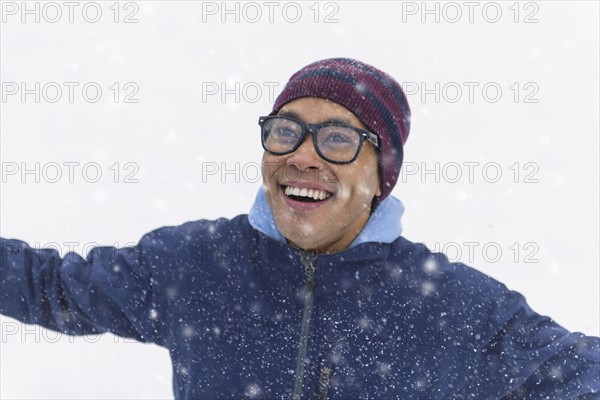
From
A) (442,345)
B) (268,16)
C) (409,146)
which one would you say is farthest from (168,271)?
(268,16)

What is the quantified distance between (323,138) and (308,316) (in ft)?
2.05

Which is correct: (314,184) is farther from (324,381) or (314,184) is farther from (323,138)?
(324,381)

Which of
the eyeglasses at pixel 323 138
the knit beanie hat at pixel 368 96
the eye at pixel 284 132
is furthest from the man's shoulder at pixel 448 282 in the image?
the eye at pixel 284 132

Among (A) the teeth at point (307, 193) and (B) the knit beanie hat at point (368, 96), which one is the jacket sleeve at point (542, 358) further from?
(A) the teeth at point (307, 193)

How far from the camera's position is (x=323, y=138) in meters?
2.61

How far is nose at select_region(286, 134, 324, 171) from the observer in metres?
2.60

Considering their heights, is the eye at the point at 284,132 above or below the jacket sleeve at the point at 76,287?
above

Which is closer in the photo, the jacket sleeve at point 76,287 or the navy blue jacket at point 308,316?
the navy blue jacket at point 308,316

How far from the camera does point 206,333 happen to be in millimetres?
2793

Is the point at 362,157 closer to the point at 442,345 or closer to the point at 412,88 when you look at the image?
the point at 442,345

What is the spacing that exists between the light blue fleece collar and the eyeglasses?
23 centimetres

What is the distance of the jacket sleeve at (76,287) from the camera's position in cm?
279

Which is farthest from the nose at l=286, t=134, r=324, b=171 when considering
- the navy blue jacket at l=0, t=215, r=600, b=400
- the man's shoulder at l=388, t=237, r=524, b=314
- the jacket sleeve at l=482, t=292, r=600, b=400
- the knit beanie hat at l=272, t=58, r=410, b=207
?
the jacket sleeve at l=482, t=292, r=600, b=400

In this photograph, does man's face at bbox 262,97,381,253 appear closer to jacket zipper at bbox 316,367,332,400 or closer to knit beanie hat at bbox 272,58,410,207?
knit beanie hat at bbox 272,58,410,207
